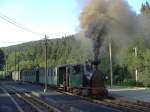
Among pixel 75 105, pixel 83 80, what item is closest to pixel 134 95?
pixel 83 80

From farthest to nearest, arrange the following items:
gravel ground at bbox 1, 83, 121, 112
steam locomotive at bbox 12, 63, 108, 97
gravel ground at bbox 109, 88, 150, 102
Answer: gravel ground at bbox 109, 88, 150, 102, steam locomotive at bbox 12, 63, 108, 97, gravel ground at bbox 1, 83, 121, 112

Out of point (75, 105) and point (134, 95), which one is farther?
point (134, 95)

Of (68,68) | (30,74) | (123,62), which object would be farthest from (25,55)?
(68,68)

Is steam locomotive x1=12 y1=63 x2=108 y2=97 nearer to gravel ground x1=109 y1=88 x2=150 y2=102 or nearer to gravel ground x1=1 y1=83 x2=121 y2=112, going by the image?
gravel ground x1=1 y1=83 x2=121 y2=112

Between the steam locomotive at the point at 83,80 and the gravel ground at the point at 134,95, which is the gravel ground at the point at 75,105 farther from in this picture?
the gravel ground at the point at 134,95

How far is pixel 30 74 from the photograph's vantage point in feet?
253

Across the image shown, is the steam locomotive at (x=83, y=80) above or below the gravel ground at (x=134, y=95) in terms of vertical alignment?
above

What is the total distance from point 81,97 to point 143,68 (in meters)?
23.3

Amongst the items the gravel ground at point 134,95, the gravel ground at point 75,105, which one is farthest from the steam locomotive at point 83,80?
the gravel ground at point 134,95

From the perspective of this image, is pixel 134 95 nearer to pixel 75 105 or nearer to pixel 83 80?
pixel 83 80

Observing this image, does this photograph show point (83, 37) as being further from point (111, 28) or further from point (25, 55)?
point (25, 55)

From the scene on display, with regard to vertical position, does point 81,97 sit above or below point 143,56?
below

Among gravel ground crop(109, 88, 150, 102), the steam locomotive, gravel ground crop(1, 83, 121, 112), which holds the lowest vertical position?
gravel ground crop(1, 83, 121, 112)

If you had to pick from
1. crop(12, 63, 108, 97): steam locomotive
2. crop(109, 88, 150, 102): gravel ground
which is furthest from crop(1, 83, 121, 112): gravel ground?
crop(109, 88, 150, 102): gravel ground
